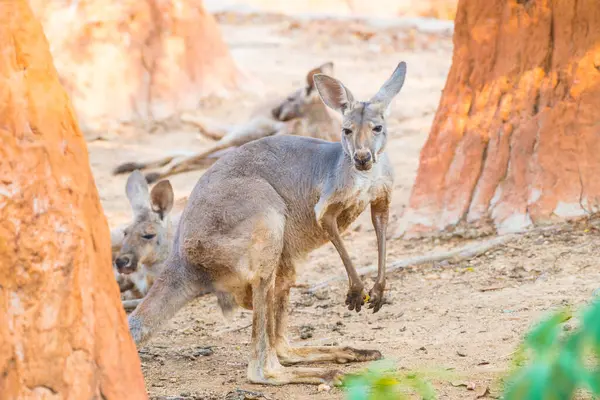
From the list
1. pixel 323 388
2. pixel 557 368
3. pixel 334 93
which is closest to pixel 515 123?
pixel 334 93

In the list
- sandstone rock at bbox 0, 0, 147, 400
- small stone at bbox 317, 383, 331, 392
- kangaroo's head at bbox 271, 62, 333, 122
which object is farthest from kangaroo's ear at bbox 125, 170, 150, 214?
sandstone rock at bbox 0, 0, 147, 400

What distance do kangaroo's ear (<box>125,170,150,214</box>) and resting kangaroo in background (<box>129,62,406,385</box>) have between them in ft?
5.42

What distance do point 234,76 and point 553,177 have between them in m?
6.62

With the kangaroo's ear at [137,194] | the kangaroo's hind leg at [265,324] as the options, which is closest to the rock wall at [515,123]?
the kangaroo's ear at [137,194]

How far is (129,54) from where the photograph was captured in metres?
10.9

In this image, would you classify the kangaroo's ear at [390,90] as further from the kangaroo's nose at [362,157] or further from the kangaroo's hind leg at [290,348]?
the kangaroo's hind leg at [290,348]

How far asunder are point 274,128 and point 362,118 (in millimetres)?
4389

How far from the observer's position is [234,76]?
1179 cm

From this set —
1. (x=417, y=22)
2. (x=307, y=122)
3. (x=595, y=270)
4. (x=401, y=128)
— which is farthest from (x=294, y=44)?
(x=595, y=270)

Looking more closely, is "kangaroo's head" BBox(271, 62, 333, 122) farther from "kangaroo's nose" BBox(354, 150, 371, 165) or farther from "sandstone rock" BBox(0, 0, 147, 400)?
"sandstone rock" BBox(0, 0, 147, 400)

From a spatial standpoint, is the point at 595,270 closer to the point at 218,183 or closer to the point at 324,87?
the point at 324,87

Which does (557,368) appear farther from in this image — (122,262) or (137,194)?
(137,194)

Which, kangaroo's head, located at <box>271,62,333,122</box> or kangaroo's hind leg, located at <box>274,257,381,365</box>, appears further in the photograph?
kangaroo's head, located at <box>271,62,333,122</box>

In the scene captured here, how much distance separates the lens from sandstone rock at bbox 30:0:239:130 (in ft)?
35.2
